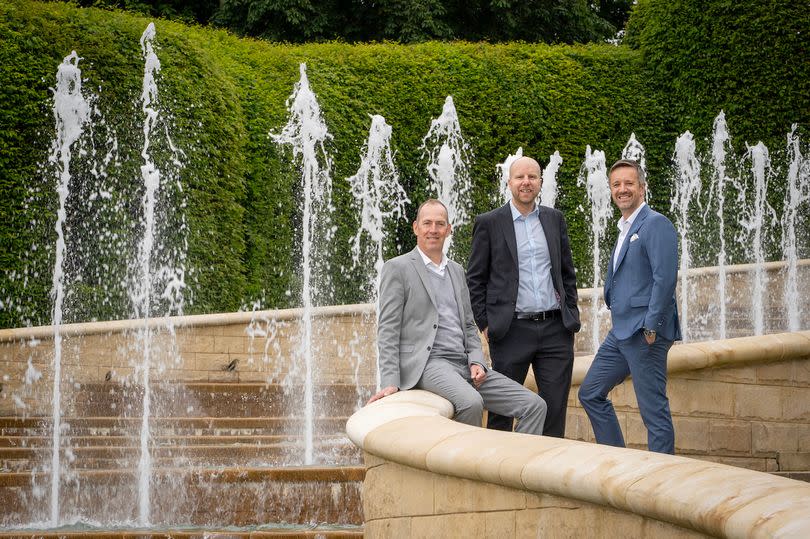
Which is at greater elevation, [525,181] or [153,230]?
[153,230]

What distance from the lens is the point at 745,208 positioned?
1672cm

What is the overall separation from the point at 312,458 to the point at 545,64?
11.2m

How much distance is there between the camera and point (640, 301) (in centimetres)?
513

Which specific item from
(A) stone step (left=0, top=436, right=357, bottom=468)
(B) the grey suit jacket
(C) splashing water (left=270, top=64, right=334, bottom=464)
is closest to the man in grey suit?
(B) the grey suit jacket

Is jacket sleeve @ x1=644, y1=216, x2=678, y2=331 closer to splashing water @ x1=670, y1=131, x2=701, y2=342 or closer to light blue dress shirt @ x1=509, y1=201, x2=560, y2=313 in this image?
light blue dress shirt @ x1=509, y1=201, x2=560, y2=313

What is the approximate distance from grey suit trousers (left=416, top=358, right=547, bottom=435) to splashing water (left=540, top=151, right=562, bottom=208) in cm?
1177

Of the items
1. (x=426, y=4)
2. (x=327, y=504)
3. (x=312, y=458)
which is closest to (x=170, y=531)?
(x=327, y=504)

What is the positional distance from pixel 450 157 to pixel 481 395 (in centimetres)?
1198

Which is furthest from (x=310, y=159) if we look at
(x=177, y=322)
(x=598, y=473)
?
(x=598, y=473)

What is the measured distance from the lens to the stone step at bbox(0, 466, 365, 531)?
631cm

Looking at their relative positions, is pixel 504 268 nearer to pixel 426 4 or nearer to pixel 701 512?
pixel 701 512

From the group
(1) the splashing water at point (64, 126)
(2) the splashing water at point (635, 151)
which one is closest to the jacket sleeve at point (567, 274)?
(1) the splashing water at point (64, 126)

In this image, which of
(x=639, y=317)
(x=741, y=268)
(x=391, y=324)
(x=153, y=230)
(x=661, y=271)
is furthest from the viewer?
(x=741, y=268)

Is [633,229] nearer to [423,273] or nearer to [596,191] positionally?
[423,273]
